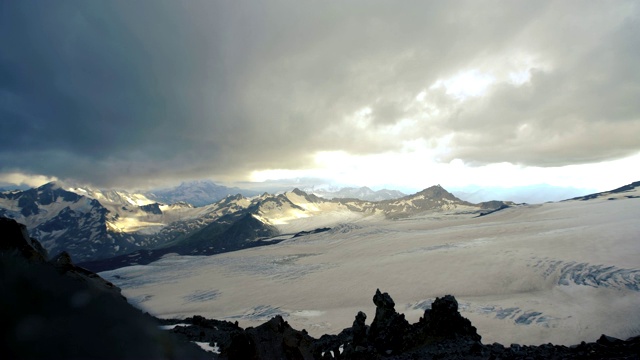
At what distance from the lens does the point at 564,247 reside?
7912 cm

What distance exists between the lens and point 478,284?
66.2 metres

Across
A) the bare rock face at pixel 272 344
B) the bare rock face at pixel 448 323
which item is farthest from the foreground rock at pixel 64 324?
the bare rock face at pixel 448 323

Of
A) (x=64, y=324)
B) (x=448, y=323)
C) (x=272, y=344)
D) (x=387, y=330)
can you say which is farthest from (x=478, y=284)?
(x=64, y=324)

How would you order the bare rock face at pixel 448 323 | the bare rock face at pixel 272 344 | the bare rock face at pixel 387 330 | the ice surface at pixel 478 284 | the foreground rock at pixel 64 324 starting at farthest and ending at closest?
the ice surface at pixel 478 284 < the bare rock face at pixel 387 330 < the bare rock face at pixel 448 323 < the bare rock face at pixel 272 344 < the foreground rock at pixel 64 324

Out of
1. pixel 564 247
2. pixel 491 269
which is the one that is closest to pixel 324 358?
pixel 491 269

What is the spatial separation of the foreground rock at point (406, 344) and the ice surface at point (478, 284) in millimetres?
19305

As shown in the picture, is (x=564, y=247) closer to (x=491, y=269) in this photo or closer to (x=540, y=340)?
(x=491, y=269)

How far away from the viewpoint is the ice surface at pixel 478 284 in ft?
139

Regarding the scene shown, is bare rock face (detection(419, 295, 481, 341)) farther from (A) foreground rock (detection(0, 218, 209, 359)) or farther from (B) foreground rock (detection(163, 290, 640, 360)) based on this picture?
(A) foreground rock (detection(0, 218, 209, 359))

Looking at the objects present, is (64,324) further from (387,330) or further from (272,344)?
(387,330)

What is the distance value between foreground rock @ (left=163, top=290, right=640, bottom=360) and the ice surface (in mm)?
19305

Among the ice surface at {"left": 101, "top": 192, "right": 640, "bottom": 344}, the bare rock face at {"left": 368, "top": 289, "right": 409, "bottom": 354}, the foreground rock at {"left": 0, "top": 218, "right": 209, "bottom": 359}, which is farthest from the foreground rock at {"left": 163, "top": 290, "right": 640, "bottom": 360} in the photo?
the ice surface at {"left": 101, "top": 192, "right": 640, "bottom": 344}

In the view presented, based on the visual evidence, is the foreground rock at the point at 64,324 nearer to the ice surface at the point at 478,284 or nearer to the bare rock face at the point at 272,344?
the bare rock face at the point at 272,344

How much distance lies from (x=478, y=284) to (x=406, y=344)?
51.0 metres
